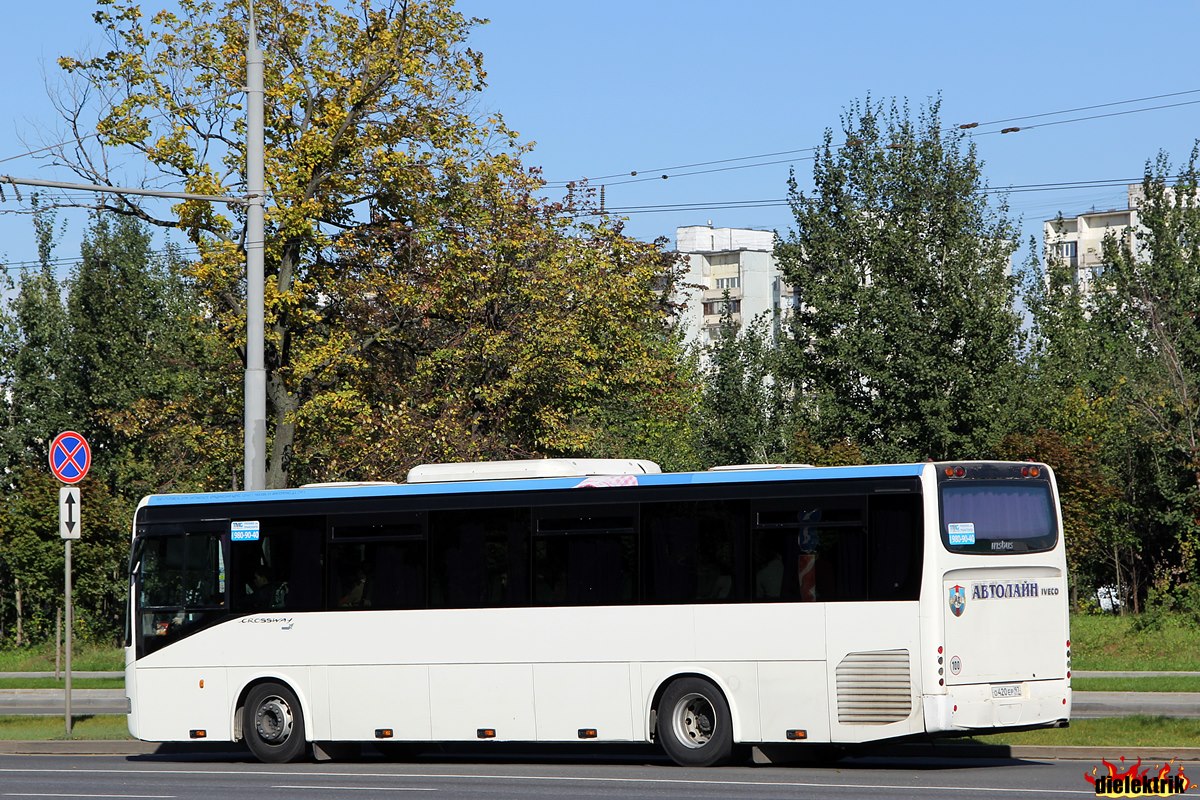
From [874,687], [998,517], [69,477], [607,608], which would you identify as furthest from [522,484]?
[69,477]

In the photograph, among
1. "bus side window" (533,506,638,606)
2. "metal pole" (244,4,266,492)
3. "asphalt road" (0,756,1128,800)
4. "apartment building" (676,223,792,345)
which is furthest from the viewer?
"apartment building" (676,223,792,345)

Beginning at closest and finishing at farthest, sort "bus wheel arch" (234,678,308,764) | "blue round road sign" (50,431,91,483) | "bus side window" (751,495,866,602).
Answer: "bus side window" (751,495,866,602) < "bus wheel arch" (234,678,308,764) < "blue round road sign" (50,431,91,483)

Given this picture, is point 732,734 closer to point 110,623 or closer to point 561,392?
point 561,392

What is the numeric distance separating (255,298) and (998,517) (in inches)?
397

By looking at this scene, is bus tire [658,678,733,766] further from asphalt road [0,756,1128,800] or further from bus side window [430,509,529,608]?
bus side window [430,509,529,608]

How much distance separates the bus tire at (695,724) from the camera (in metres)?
16.7

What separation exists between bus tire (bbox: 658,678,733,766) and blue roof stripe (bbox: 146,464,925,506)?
6.65 feet

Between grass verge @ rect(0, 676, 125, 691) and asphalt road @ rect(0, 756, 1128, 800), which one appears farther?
grass verge @ rect(0, 676, 125, 691)

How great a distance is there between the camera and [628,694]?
674 inches

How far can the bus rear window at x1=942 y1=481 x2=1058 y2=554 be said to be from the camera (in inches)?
627

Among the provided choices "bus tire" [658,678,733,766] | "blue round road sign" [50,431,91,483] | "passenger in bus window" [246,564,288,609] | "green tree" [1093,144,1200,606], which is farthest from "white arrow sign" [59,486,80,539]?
"green tree" [1093,144,1200,606]

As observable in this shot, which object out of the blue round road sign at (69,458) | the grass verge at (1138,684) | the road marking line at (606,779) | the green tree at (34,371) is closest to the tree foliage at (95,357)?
the green tree at (34,371)

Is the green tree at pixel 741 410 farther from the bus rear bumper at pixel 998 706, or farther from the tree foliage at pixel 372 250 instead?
the bus rear bumper at pixel 998 706

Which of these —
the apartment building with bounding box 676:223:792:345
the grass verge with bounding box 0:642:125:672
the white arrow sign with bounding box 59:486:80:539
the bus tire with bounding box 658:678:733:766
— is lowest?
the grass verge with bounding box 0:642:125:672
